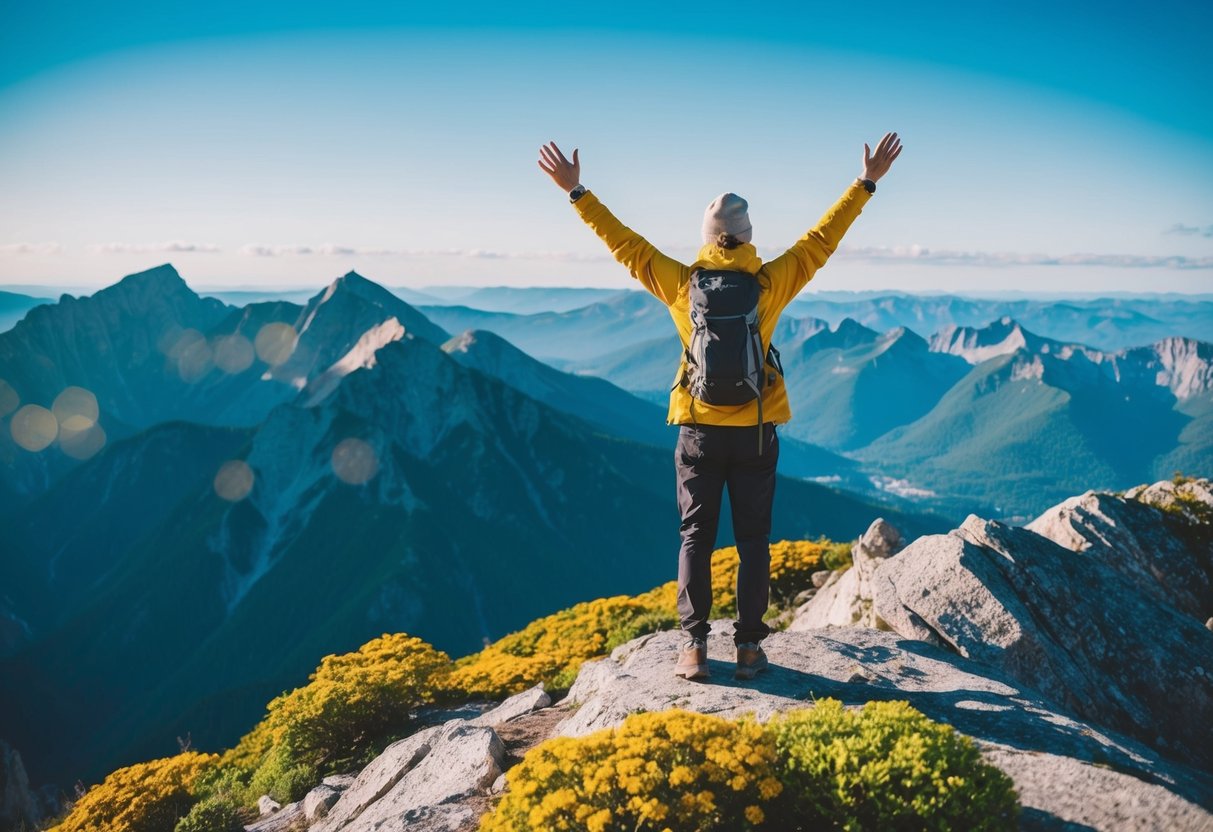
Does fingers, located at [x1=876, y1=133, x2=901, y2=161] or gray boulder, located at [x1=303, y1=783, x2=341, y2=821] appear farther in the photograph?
gray boulder, located at [x1=303, y1=783, x2=341, y2=821]

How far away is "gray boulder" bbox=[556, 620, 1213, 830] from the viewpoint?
589 centimetres

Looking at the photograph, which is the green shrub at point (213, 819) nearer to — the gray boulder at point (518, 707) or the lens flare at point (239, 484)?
the gray boulder at point (518, 707)

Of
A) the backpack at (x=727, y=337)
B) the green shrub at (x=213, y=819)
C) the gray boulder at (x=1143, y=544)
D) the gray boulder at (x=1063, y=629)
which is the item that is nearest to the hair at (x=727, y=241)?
the backpack at (x=727, y=337)

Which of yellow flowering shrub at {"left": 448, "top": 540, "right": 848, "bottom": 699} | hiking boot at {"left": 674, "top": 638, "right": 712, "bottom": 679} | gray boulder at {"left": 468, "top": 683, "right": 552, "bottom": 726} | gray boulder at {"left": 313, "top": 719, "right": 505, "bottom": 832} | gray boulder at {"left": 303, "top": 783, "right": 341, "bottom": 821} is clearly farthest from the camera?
yellow flowering shrub at {"left": 448, "top": 540, "right": 848, "bottom": 699}

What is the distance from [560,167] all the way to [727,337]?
295 cm

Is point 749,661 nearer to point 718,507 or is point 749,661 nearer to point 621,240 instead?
point 718,507

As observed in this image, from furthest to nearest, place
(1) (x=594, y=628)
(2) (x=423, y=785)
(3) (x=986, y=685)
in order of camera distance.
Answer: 1. (1) (x=594, y=628)
2. (2) (x=423, y=785)
3. (3) (x=986, y=685)

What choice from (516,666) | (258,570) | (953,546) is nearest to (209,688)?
(258,570)

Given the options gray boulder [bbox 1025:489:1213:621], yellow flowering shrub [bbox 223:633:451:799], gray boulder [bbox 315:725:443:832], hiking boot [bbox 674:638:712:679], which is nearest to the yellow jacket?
hiking boot [bbox 674:638:712:679]

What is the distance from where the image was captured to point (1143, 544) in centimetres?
1452

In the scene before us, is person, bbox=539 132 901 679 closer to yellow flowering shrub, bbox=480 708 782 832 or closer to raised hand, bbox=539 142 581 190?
raised hand, bbox=539 142 581 190

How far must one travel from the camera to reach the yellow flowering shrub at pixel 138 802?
505 inches

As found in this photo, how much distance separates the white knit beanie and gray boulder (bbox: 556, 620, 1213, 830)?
524cm

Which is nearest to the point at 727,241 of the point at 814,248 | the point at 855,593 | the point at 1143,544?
the point at 814,248
